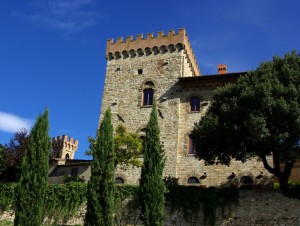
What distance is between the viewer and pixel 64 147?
2095 inches

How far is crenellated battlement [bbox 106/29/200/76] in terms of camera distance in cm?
3366

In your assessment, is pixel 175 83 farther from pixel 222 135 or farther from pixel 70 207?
pixel 70 207

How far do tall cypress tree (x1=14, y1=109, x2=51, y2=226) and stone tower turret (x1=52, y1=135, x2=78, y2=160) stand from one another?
2997cm

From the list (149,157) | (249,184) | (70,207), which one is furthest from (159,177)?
(249,184)

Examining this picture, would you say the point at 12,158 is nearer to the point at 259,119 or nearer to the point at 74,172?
the point at 74,172

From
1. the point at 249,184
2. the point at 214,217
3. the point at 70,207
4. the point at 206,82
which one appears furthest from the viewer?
the point at 206,82

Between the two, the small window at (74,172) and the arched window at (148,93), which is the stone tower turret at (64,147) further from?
the arched window at (148,93)

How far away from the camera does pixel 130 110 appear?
32.9 m

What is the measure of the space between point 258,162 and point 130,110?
10.5 m

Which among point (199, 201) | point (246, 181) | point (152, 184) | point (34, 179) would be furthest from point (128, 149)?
point (34, 179)

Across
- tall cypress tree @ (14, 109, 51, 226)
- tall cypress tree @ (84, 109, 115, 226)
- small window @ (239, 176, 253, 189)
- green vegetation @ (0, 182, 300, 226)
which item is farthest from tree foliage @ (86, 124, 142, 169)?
tall cypress tree @ (84, 109, 115, 226)

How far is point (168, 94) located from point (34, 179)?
1491cm

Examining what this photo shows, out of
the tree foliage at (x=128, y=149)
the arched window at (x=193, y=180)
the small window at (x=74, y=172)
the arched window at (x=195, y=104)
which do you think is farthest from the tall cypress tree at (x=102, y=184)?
the small window at (x=74, y=172)

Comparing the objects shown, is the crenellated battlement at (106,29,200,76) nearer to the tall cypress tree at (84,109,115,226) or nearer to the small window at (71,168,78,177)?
the small window at (71,168,78,177)
